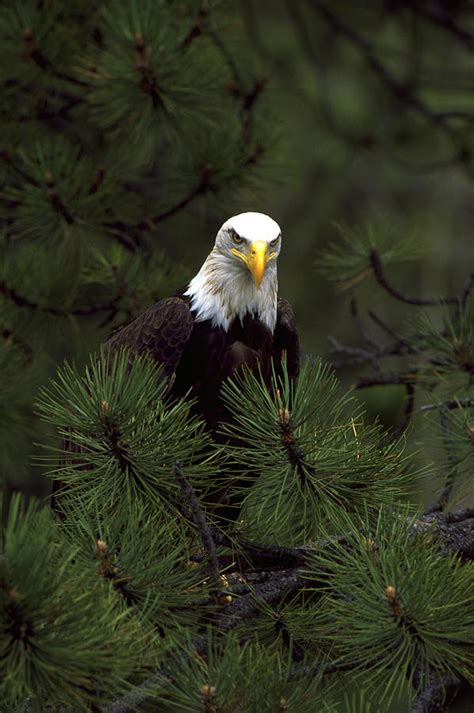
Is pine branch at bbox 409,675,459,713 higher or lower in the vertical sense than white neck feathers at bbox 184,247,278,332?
lower

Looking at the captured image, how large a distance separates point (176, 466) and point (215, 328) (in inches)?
47.3

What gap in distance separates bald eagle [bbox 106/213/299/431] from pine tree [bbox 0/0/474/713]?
26 cm

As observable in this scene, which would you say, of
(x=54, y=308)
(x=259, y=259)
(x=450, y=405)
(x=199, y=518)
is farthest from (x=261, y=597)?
(x=54, y=308)

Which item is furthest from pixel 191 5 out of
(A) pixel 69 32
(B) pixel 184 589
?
(B) pixel 184 589

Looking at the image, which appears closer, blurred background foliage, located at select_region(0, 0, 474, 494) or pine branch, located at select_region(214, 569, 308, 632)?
pine branch, located at select_region(214, 569, 308, 632)

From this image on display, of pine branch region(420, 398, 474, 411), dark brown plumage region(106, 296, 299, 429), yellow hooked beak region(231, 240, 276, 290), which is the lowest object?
dark brown plumage region(106, 296, 299, 429)

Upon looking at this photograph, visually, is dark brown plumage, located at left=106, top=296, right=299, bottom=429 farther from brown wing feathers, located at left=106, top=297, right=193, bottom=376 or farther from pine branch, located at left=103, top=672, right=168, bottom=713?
pine branch, located at left=103, top=672, right=168, bottom=713

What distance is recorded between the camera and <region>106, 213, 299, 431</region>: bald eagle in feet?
9.68

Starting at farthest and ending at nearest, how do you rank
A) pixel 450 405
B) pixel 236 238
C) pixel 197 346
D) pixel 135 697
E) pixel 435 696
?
pixel 197 346 → pixel 236 238 → pixel 450 405 → pixel 435 696 → pixel 135 697

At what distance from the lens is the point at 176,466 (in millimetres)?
1912

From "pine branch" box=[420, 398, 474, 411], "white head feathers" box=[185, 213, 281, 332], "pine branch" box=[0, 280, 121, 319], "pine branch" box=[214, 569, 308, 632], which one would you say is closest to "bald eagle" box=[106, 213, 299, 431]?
"white head feathers" box=[185, 213, 281, 332]

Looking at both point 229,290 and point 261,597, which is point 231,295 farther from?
point 261,597

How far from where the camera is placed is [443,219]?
21.2 ft

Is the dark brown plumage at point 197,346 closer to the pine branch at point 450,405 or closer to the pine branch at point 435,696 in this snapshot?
the pine branch at point 450,405
